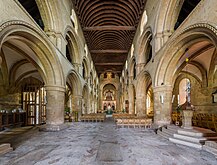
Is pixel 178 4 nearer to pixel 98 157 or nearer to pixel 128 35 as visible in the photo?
pixel 98 157

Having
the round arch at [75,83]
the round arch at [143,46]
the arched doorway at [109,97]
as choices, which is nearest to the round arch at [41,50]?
the round arch at [75,83]

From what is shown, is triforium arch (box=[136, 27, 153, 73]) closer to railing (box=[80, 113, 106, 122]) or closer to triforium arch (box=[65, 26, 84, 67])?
triforium arch (box=[65, 26, 84, 67])

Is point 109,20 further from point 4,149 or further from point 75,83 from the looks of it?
point 4,149

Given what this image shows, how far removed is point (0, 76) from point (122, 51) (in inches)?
673

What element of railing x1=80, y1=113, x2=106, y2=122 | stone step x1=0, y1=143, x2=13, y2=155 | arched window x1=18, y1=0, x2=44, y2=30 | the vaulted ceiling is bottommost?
railing x1=80, y1=113, x2=106, y2=122

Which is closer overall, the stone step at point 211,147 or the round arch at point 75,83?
the stone step at point 211,147

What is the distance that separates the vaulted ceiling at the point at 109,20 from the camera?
15.8 m

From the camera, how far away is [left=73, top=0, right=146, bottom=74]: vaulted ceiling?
15.8m

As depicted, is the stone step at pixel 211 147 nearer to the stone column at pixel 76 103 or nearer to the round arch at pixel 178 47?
the round arch at pixel 178 47

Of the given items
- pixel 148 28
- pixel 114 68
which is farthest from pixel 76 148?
pixel 114 68

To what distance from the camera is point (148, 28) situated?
1295 cm

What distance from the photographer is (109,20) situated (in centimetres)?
1902

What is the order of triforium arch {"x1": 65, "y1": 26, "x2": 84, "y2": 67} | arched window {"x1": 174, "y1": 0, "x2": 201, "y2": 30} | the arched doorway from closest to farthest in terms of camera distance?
1. arched window {"x1": 174, "y1": 0, "x2": 201, "y2": 30}
2. triforium arch {"x1": 65, "y1": 26, "x2": 84, "y2": 67}
3. the arched doorway

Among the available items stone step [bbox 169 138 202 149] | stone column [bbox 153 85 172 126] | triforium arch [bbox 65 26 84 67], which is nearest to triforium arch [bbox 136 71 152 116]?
stone column [bbox 153 85 172 126]
